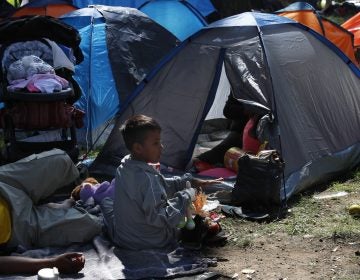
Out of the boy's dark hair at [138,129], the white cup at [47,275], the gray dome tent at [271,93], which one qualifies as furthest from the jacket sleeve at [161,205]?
the gray dome tent at [271,93]

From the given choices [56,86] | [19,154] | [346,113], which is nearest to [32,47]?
[56,86]

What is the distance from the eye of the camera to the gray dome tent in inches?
219

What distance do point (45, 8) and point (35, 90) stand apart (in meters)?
4.93

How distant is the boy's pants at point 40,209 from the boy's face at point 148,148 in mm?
607

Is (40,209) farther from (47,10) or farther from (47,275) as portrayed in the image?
(47,10)

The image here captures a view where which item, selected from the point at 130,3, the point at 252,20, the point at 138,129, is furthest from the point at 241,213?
the point at 130,3

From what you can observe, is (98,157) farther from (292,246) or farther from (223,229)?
(292,246)

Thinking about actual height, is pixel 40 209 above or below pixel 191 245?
above

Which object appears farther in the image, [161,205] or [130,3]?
[130,3]

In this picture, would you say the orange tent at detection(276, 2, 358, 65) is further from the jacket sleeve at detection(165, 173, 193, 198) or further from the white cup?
the white cup

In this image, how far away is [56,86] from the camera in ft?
18.7

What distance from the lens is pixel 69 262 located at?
12.7 ft

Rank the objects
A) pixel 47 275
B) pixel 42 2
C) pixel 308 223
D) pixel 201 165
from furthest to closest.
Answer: pixel 42 2 < pixel 201 165 < pixel 308 223 < pixel 47 275

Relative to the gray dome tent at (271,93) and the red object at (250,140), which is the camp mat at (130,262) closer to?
the gray dome tent at (271,93)
